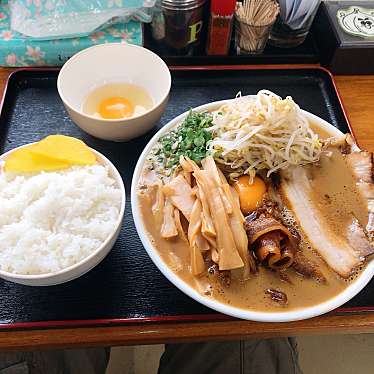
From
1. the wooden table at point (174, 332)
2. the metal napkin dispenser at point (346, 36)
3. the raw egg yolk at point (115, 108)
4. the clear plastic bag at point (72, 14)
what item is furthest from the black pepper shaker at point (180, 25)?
the wooden table at point (174, 332)

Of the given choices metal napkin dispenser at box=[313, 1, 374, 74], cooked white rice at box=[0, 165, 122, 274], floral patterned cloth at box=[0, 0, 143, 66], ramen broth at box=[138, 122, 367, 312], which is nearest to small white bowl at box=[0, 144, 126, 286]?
cooked white rice at box=[0, 165, 122, 274]

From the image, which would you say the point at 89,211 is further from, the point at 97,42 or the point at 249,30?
the point at 249,30

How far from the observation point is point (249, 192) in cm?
155

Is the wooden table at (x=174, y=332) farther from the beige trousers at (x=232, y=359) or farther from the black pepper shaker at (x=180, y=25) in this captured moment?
the black pepper shaker at (x=180, y=25)

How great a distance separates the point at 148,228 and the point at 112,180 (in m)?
0.21

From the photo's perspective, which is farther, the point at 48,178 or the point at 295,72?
the point at 295,72

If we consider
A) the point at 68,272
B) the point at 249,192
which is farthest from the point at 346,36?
the point at 68,272

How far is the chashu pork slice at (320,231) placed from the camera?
1.43 m

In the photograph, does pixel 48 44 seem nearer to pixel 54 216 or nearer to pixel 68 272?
pixel 54 216

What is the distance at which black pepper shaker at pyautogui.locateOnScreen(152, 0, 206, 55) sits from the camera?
6.72 feet

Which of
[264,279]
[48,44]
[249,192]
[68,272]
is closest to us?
[68,272]

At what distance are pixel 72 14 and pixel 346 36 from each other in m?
1.33

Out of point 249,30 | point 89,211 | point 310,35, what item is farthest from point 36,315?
point 310,35

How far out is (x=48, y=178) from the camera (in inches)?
58.4
